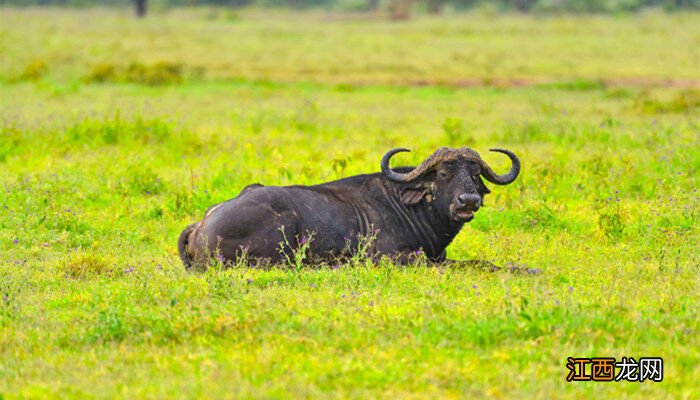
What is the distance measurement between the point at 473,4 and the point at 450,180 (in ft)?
254

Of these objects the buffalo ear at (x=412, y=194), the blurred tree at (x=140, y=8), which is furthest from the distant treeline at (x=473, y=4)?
the buffalo ear at (x=412, y=194)

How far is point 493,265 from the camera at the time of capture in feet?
29.9

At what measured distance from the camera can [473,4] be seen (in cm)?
8450

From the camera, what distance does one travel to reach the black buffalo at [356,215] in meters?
8.96

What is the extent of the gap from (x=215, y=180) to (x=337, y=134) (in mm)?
5400

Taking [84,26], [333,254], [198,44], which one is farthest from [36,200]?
[84,26]

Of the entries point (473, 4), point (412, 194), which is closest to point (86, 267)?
point (412, 194)

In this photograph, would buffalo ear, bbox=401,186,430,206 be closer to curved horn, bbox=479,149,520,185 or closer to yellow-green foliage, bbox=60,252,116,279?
curved horn, bbox=479,149,520,185

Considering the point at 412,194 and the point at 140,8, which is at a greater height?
the point at 140,8

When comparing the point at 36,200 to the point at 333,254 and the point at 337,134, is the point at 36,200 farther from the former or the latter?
the point at 337,134

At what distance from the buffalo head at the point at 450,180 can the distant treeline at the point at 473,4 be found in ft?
203

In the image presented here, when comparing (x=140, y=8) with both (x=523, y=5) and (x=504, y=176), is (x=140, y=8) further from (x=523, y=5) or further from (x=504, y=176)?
(x=504, y=176)

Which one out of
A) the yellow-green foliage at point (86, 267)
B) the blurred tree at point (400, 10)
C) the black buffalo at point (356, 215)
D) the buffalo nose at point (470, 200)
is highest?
the blurred tree at point (400, 10)

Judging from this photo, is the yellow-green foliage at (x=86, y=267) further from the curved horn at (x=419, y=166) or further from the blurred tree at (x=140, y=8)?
the blurred tree at (x=140, y=8)
